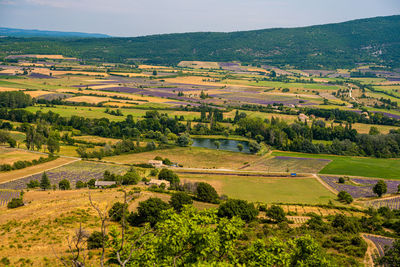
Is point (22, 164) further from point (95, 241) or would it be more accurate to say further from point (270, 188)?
point (270, 188)

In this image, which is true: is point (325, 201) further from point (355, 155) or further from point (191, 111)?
point (191, 111)

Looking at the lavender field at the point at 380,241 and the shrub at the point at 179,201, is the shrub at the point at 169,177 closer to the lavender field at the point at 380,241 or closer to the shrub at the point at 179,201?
the shrub at the point at 179,201

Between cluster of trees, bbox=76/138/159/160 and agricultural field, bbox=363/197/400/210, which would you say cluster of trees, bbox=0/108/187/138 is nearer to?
cluster of trees, bbox=76/138/159/160

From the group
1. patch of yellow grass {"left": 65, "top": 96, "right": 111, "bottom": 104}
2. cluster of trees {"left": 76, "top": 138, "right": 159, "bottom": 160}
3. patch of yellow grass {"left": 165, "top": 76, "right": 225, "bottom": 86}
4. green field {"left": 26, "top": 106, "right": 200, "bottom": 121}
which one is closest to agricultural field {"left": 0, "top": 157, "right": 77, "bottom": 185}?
cluster of trees {"left": 76, "top": 138, "right": 159, "bottom": 160}

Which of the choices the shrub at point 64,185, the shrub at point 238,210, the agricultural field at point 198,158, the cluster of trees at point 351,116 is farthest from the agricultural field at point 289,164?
the cluster of trees at point 351,116

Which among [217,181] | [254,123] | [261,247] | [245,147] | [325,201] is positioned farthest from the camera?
[254,123]

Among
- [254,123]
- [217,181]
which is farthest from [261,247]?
[254,123]
